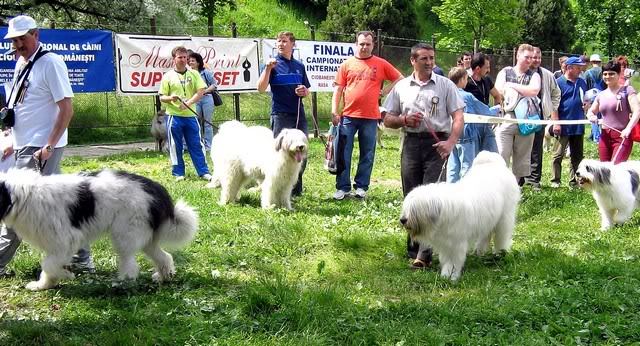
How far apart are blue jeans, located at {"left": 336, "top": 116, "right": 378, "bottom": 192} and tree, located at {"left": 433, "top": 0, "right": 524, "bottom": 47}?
21.5 meters

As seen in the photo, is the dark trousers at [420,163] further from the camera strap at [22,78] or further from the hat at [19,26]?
the hat at [19,26]

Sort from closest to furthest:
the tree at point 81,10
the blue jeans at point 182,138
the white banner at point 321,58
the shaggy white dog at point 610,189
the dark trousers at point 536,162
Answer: the shaggy white dog at point 610,189 < the dark trousers at point 536,162 < the blue jeans at point 182,138 < the white banner at point 321,58 < the tree at point 81,10

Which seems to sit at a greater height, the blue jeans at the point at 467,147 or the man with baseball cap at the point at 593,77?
the man with baseball cap at the point at 593,77

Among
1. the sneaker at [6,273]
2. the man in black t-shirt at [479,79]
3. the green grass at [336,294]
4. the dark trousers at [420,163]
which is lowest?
the green grass at [336,294]

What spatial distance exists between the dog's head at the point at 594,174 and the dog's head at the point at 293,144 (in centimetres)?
308

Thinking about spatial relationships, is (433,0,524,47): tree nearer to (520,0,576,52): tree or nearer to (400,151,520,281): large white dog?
(520,0,576,52): tree

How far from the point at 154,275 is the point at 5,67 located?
8.22 m

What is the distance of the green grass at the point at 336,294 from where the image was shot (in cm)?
401

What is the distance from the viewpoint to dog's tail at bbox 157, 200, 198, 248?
4.93 metres

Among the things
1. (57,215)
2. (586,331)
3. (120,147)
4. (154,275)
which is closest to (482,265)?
(586,331)

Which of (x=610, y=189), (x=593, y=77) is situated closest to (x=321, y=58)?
(x=593, y=77)

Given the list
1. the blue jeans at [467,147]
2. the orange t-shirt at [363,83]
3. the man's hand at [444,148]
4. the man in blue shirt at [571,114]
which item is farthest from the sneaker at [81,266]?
the man in blue shirt at [571,114]

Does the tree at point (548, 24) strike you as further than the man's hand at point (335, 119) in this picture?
Yes

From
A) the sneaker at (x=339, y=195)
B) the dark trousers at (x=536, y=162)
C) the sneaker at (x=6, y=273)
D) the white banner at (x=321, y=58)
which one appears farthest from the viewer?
the white banner at (x=321, y=58)
